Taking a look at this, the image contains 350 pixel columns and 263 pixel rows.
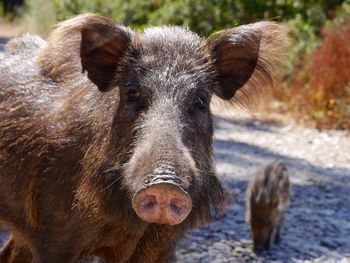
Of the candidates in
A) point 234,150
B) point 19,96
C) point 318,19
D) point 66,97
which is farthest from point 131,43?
point 318,19

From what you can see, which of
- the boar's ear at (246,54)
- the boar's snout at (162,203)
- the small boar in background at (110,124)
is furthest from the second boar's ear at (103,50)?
the boar's snout at (162,203)

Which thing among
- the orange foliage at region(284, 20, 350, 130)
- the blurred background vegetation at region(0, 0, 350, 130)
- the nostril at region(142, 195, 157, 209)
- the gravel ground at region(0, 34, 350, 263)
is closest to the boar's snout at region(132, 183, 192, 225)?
the nostril at region(142, 195, 157, 209)

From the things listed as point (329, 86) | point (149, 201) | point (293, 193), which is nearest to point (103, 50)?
point (149, 201)

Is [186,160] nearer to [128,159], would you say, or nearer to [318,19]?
[128,159]

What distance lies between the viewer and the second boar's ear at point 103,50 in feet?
13.8

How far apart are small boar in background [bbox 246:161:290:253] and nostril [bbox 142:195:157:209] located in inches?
131

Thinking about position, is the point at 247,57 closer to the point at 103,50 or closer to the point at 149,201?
the point at 103,50

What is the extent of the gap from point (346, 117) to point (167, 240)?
867 cm

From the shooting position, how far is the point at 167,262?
14.8ft

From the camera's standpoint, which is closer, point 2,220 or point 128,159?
A: point 128,159

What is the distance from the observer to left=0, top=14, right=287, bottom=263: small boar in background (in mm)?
3943

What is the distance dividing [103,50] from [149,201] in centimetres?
117

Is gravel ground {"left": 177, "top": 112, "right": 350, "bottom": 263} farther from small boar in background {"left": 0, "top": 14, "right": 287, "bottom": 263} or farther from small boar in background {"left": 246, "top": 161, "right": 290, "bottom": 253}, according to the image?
small boar in background {"left": 0, "top": 14, "right": 287, "bottom": 263}

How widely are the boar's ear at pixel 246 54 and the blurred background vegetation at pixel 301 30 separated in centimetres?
495
